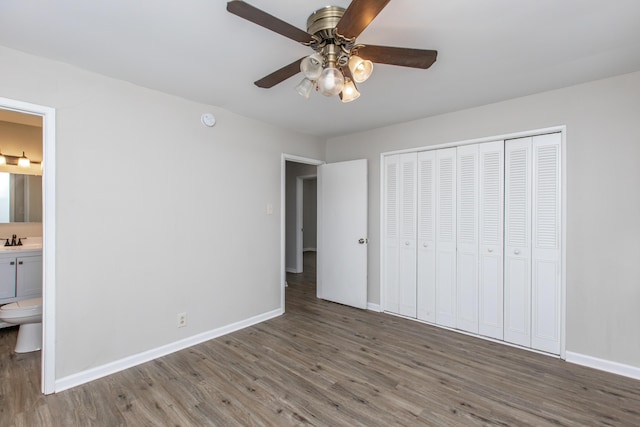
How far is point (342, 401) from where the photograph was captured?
6.81 ft

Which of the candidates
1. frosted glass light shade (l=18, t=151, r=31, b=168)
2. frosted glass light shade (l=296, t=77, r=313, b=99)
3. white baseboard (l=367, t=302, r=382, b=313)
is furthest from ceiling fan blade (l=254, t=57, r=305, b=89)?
frosted glass light shade (l=18, t=151, r=31, b=168)

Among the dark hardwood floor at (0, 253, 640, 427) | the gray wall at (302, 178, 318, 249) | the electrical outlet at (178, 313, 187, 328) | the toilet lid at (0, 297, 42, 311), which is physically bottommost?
the dark hardwood floor at (0, 253, 640, 427)

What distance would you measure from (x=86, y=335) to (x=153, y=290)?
538mm

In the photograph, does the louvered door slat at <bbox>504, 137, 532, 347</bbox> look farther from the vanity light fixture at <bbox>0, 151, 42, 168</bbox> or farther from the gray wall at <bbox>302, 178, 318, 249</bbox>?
the gray wall at <bbox>302, 178, 318, 249</bbox>

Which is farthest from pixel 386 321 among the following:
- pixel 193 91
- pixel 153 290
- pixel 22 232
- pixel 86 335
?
pixel 22 232

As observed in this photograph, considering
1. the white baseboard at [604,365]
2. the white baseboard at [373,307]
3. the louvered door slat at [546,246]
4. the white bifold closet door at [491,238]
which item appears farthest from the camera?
the white baseboard at [373,307]

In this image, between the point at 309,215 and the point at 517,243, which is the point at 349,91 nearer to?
the point at 517,243

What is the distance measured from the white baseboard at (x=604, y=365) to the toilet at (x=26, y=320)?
457 cm

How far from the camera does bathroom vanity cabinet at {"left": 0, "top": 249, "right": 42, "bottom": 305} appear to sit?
3.18m

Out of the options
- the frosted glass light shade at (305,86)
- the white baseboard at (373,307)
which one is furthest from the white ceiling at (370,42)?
the white baseboard at (373,307)

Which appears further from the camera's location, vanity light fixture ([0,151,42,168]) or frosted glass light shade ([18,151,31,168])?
frosted glass light shade ([18,151,31,168])

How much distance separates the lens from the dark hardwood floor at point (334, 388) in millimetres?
1914

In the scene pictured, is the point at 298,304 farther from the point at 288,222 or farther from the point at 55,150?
the point at 55,150

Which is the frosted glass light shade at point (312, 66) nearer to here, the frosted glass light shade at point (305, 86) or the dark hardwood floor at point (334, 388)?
the frosted glass light shade at point (305, 86)
